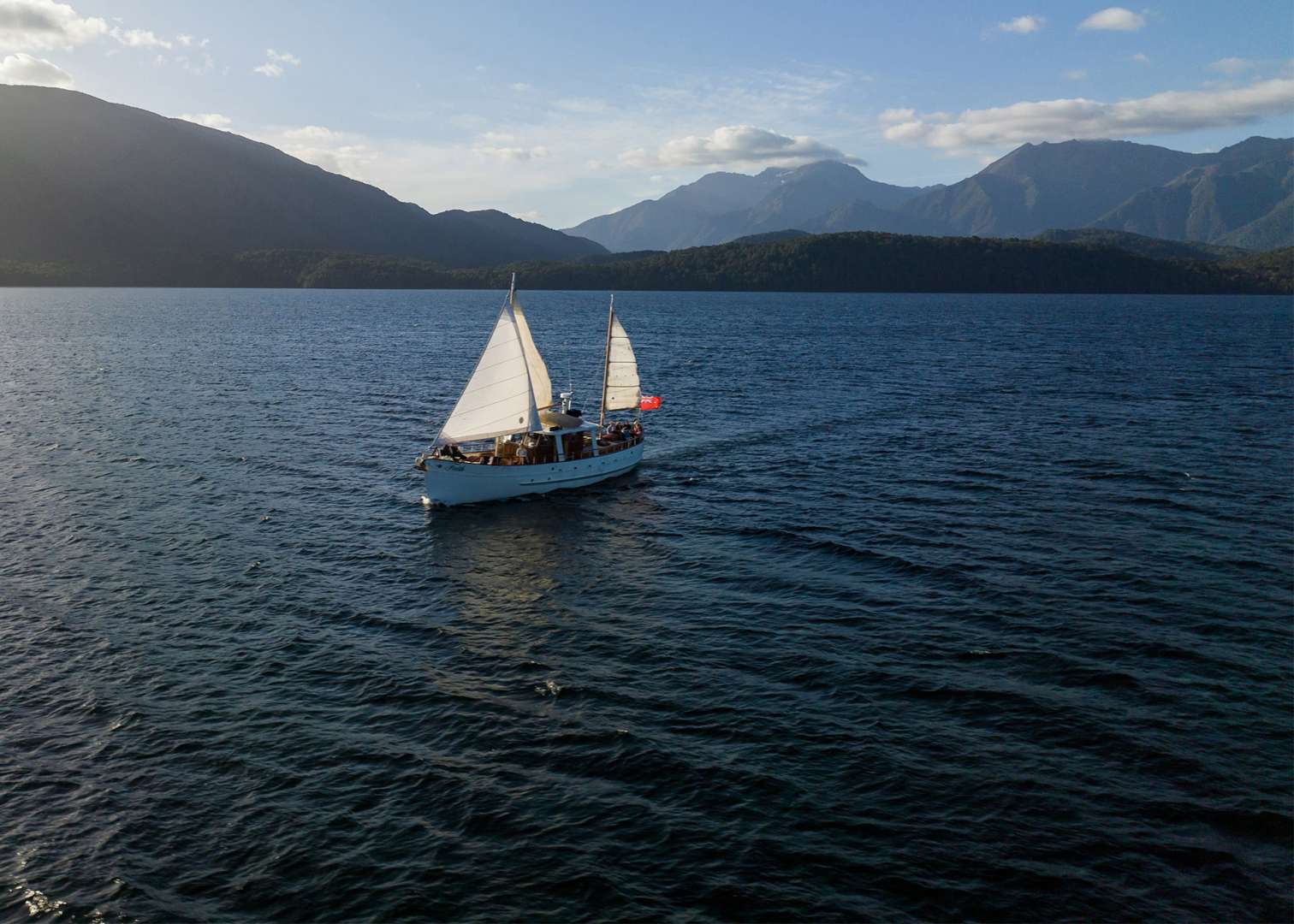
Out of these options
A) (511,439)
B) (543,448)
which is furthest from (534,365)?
(543,448)

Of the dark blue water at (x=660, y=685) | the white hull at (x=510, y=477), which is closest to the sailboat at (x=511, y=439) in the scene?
the white hull at (x=510, y=477)

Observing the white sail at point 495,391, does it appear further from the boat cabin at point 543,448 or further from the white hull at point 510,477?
the white hull at point 510,477

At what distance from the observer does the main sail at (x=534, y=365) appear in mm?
56844

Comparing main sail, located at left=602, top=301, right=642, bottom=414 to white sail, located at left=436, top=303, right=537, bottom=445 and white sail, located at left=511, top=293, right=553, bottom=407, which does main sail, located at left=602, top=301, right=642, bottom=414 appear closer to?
white sail, located at left=511, top=293, right=553, bottom=407

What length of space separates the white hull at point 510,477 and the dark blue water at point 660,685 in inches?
65.4

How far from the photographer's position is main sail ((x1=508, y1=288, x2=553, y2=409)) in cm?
5684

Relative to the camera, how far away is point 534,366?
6009 centimetres

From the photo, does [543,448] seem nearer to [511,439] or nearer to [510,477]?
[511,439]

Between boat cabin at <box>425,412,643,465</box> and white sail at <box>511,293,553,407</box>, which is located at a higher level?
white sail at <box>511,293,553,407</box>

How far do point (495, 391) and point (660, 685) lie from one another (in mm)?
31037

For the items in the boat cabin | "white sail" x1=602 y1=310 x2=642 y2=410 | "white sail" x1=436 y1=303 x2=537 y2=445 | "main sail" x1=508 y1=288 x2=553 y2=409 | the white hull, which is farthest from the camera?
"white sail" x1=602 y1=310 x2=642 y2=410

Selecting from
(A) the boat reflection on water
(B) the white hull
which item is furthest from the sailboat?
(A) the boat reflection on water

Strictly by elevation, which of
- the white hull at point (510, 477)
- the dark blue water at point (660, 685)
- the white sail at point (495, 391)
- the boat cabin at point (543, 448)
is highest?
the white sail at point (495, 391)

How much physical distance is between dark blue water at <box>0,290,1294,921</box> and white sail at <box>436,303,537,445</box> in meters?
5.51
